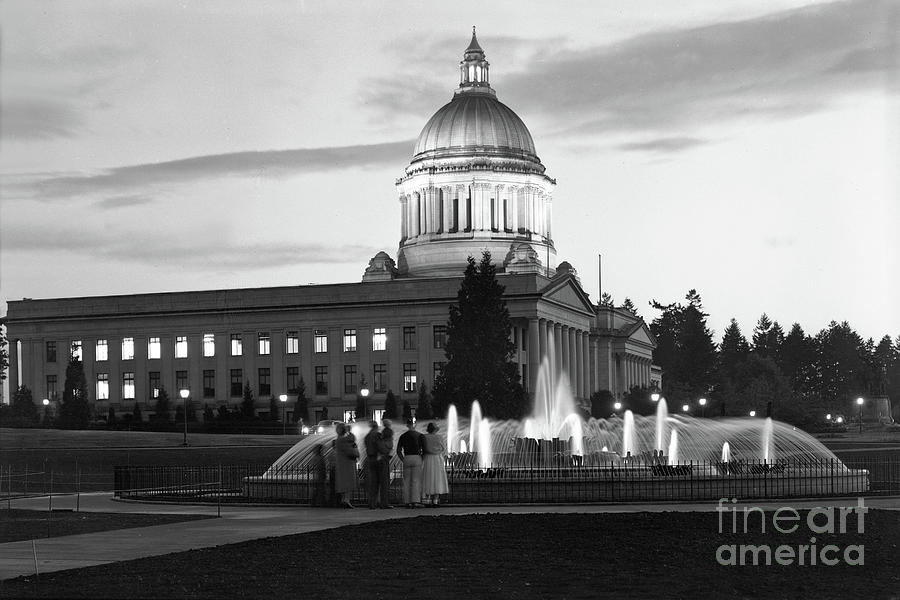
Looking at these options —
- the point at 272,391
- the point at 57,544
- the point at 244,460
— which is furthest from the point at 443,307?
the point at 57,544

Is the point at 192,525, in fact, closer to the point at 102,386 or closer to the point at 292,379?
the point at 292,379

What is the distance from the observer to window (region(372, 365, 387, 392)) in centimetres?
13500

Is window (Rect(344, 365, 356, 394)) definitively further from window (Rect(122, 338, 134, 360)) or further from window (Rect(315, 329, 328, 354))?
window (Rect(122, 338, 134, 360))

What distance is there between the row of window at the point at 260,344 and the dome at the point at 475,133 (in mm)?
27615

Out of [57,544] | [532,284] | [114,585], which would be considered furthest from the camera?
[532,284]

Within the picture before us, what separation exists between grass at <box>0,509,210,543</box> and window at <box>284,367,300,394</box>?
10349 centimetres

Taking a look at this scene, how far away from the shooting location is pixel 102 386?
143 meters

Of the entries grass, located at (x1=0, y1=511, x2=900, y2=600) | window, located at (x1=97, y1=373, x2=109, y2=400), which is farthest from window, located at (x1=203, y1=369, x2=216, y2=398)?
grass, located at (x1=0, y1=511, x2=900, y2=600)

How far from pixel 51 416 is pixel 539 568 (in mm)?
103812

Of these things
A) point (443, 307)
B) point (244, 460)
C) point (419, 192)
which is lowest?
point (244, 460)

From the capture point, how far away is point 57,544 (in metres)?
24.4

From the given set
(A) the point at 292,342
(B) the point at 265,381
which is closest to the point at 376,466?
(B) the point at 265,381

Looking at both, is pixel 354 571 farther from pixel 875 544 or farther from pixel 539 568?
pixel 875 544

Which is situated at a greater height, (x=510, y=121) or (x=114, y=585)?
(x=510, y=121)
